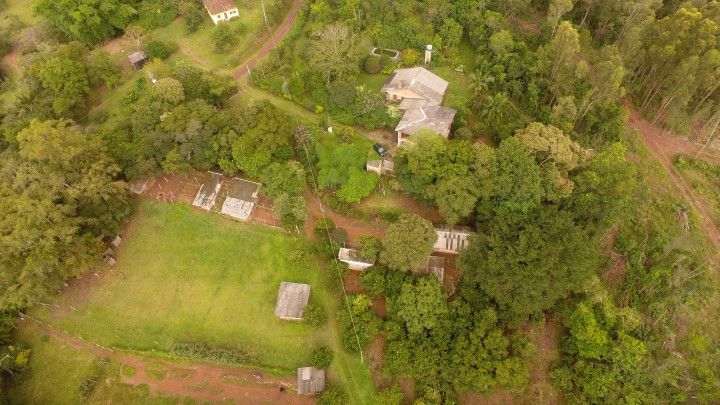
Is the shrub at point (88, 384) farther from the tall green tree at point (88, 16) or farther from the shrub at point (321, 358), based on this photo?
the tall green tree at point (88, 16)

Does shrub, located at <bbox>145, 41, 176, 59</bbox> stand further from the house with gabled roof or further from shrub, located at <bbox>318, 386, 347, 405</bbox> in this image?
shrub, located at <bbox>318, 386, 347, 405</bbox>

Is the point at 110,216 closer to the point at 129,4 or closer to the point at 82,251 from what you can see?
the point at 82,251

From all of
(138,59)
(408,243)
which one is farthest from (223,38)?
(408,243)

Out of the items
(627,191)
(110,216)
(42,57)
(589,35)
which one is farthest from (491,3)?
(42,57)

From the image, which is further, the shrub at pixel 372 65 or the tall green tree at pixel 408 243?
the shrub at pixel 372 65

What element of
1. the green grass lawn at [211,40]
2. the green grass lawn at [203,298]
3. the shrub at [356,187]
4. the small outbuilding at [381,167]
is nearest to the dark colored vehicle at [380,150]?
the small outbuilding at [381,167]

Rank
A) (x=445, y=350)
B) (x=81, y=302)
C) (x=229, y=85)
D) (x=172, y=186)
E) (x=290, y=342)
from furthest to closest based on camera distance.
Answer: (x=229, y=85) → (x=172, y=186) → (x=81, y=302) → (x=290, y=342) → (x=445, y=350)
